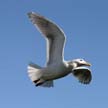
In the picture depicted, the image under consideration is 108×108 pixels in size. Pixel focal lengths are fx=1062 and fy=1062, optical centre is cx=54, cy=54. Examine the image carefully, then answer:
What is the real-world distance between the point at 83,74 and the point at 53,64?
48.8 inches

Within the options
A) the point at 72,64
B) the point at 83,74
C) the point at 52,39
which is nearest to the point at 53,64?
the point at 72,64

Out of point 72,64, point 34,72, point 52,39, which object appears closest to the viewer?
point 72,64

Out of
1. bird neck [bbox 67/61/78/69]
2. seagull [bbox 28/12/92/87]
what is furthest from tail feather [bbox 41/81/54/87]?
bird neck [bbox 67/61/78/69]

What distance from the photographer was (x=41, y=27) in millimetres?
41281

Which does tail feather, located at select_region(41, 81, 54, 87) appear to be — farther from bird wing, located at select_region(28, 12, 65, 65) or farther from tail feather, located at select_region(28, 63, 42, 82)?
bird wing, located at select_region(28, 12, 65, 65)

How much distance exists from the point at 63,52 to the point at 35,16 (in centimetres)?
200

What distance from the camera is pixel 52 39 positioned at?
1652 inches

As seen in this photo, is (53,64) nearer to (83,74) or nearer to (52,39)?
(52,39)

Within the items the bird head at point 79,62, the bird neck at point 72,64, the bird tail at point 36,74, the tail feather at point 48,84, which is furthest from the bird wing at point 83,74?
the bird tail at point 36,74

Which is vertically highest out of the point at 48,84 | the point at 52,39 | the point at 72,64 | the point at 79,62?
the point at 52,39

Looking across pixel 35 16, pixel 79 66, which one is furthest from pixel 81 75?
Answer: pixel 35 16

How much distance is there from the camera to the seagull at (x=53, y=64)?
135ft

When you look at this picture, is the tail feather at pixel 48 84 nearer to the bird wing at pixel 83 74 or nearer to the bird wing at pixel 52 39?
the bird wing at pixel 52 39

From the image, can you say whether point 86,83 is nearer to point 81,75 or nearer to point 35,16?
point 81,75
